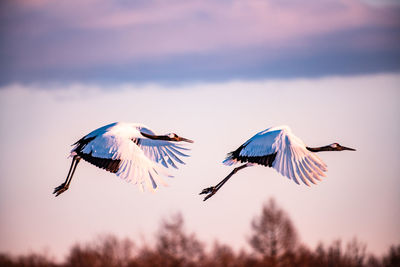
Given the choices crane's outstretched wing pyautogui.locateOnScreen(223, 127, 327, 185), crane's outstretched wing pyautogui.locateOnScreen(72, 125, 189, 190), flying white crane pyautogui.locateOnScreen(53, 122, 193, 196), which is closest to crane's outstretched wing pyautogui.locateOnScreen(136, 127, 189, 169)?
flying white crane pyautogui.locateOnScreen(53, 122, 193, 196)

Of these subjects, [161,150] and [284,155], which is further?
[161,150]

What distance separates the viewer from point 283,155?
94.2 ft

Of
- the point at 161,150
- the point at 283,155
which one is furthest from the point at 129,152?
the point at 283,155

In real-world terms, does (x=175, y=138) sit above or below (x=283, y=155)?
above

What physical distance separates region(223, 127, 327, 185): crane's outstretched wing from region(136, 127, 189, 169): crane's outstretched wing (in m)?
2.40

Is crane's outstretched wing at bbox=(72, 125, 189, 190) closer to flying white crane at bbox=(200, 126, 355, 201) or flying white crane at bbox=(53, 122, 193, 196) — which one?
flying white crane at bbox=(53, 122, 193, 196)

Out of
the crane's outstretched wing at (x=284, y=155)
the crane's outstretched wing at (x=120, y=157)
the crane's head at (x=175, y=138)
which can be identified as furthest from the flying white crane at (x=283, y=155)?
the crane's outstretched wing at (x=120, y=157)

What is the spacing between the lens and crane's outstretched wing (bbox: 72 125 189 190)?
27266 mm

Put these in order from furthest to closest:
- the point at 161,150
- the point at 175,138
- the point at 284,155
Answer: the point at 175,138
the point at 161,150
the point at 284,155

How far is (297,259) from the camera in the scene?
199 ft

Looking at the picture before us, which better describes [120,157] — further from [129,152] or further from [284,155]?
[284,155]

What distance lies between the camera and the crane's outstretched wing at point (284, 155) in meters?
28.0

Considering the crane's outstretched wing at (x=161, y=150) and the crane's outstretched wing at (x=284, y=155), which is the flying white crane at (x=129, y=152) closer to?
the crane's outstretched wing at (x=161, y=150)

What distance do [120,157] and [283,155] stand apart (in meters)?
4.97
